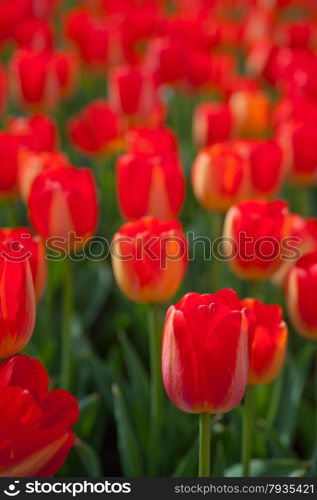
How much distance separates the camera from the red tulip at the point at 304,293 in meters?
1.17

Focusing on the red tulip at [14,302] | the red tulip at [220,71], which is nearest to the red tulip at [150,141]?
the red tulip at [14,302]

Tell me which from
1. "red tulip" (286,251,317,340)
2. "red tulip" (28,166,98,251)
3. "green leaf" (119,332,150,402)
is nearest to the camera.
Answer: "red tulip" (286,251,317,340)

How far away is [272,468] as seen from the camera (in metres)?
1.23

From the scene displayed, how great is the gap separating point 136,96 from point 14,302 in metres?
1.29

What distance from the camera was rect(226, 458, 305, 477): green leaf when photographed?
1206 millimetres

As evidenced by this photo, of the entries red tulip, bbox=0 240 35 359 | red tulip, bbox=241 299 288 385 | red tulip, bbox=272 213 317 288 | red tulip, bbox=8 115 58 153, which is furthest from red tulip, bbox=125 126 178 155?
red tulip, bbox=0 240 35 359

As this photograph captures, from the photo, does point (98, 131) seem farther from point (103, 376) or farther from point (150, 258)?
point (150, 258)

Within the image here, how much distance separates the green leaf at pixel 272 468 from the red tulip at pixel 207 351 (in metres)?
0.36

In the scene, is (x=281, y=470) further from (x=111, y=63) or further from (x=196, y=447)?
(x=111, y=63)

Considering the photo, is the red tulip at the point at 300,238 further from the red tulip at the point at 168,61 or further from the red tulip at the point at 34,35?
the red tulip at the point at 34,35

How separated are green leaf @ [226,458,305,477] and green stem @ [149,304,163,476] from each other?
12 cm

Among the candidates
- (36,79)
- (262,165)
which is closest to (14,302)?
(262,165)

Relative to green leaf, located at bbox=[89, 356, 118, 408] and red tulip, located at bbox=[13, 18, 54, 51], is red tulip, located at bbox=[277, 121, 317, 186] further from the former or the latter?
red tulip, located at bbox=[13, 18, 54, 51]

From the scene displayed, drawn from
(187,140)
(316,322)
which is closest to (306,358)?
(316,322)
